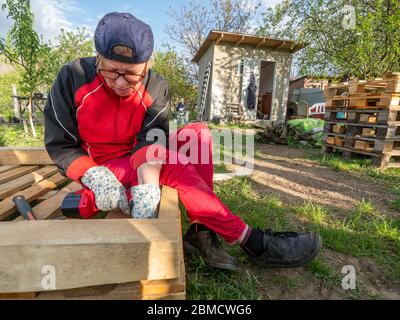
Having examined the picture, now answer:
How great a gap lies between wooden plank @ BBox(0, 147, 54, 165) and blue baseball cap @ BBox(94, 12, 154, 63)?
1865mm

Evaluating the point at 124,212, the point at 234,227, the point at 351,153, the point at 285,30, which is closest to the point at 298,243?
the point at 234,227

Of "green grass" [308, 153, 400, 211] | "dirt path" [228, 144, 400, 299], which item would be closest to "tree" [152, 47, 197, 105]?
"dirt path" [228, 144, 400, 299]

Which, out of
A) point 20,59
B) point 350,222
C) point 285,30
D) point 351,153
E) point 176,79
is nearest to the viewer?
point 350,222

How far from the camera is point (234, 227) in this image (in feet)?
4.60

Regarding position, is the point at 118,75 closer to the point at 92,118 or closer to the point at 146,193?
the point at 92,118

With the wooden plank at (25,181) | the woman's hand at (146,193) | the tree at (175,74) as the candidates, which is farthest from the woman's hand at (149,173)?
the tree at (175,74)

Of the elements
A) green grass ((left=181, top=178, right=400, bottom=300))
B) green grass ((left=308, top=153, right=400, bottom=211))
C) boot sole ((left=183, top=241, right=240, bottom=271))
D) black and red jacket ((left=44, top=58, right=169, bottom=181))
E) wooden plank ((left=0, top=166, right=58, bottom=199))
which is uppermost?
black and red jacket ((left=44, top=58, right=169, bottom=181))

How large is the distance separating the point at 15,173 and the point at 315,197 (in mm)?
2937

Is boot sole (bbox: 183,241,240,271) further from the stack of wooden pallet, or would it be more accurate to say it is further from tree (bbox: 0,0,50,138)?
tree (bbox: 0,0,50,138)

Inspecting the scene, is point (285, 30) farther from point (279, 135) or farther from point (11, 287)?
point (11, 287)

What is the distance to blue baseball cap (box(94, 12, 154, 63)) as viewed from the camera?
1201 millimetres

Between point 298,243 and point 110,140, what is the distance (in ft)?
4.11

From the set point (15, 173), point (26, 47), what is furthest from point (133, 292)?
point (26, 47)

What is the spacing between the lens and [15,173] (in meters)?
2.38
